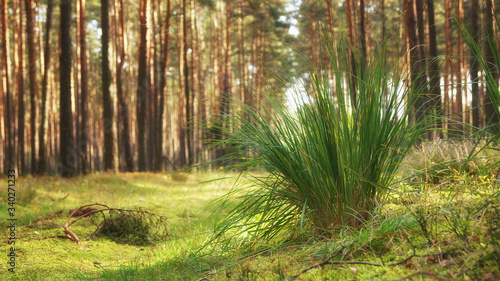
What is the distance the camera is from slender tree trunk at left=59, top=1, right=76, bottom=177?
27.1 ft

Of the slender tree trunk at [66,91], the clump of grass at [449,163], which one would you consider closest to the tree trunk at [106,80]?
the slender tree trunk at [66,91]

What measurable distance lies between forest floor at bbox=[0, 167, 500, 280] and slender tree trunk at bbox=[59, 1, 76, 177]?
4510 mm

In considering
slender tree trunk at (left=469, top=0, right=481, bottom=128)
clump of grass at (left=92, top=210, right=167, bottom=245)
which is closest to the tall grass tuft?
slender tree trunk at (left=469, top=0, right=481, bottom=128)

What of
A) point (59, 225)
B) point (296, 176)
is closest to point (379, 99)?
point (296, 176)

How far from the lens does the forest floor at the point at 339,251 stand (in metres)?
1.47

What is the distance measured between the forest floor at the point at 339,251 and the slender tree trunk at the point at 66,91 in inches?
178

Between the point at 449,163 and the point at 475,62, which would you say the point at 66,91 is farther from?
the point at 475,62

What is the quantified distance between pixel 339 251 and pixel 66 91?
822cm

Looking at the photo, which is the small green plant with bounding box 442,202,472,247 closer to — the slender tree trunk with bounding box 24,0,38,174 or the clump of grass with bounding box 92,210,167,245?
the clump of grass with bounding box 92,210,167,245

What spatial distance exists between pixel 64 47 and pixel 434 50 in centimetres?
943

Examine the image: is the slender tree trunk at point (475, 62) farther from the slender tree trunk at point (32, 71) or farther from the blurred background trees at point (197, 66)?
the slender tree trunk at point (32, 71)

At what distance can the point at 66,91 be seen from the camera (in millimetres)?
8352

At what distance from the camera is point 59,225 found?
353 cm

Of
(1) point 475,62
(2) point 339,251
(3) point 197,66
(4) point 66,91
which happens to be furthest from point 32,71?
(3) point 197,66
